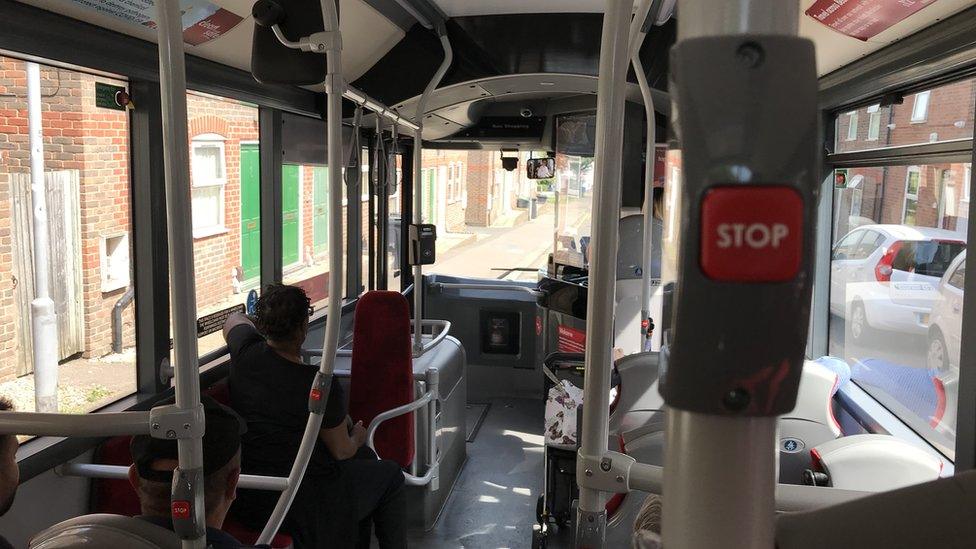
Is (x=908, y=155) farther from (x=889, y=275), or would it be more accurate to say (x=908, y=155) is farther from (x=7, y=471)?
(x=7, y=471)

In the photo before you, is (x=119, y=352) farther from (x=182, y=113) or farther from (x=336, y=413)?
(x=182, y=113)

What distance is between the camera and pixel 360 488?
126 inches

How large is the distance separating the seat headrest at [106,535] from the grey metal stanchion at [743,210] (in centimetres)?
109

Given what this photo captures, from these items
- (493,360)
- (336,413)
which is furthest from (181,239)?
(493,360)

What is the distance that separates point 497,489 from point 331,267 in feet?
10.3

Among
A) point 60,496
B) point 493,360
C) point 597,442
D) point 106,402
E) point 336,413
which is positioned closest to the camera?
point 597,442

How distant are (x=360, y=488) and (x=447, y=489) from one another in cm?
149

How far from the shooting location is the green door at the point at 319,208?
5129mm

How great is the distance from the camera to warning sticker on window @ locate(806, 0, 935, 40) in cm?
251

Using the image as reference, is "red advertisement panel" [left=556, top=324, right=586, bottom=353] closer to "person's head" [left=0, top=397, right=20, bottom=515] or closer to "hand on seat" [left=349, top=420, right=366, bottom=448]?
"hand on seat" [left=349, top=420, right=366, bottom=448]

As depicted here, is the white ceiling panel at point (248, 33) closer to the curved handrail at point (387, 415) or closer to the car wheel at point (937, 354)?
the curved handrail at point (387, 415)

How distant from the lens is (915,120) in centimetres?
311

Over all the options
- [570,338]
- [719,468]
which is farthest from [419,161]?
[719,468]

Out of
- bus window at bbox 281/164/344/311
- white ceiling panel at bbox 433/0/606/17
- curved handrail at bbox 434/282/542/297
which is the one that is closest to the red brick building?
white ceiling panel at bbox 433/0/606/17
